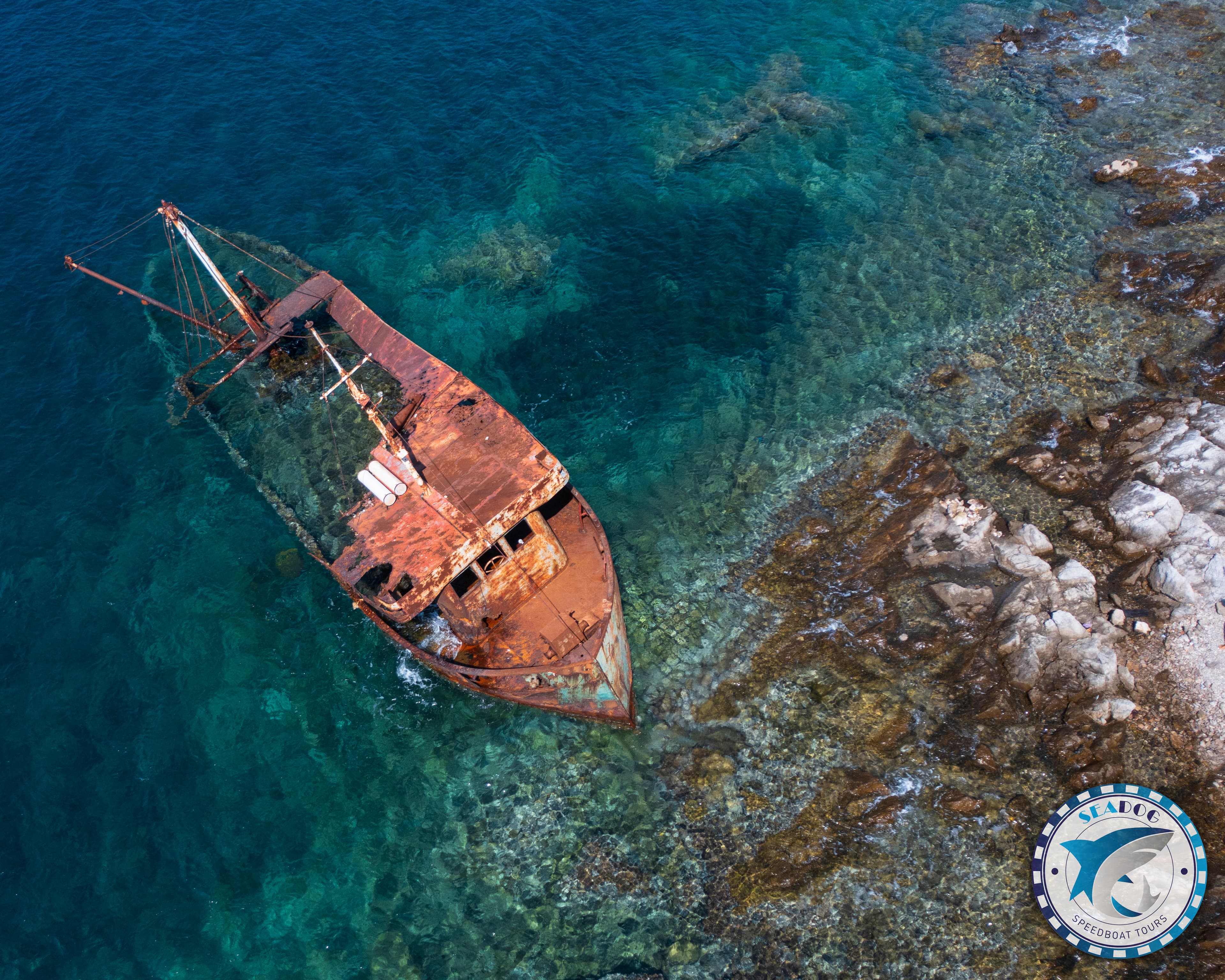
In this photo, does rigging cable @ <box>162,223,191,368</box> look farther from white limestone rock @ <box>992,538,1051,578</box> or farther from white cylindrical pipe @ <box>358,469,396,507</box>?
white limestone rock @ <box>992,538,1051,578</box>

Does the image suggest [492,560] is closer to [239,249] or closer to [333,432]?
[333,432]

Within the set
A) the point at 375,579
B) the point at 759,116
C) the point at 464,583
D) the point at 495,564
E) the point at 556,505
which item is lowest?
the point at 375,579

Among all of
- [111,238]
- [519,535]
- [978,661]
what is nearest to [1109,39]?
[978,661]

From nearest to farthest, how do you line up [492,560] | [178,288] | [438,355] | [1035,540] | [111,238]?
1. [492,560]
2. [1035,540]
3. [438,355]
4. [178,288]
5. [111,238]

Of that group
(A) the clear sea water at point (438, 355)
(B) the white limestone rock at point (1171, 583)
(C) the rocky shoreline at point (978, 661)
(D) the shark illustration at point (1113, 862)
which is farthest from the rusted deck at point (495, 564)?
(B) the white limestone rock at point (1171, 583)

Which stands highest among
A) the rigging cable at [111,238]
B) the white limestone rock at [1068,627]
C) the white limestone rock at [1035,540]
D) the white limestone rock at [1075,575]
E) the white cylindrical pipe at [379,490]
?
the rigging cable at [111,238]

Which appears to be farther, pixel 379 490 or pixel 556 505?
pixel 556 505

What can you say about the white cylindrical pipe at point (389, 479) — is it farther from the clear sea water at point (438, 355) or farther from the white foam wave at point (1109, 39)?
the white foam wave at point (1109, 39)
